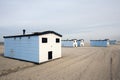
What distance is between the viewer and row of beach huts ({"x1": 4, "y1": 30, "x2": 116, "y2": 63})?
14.1 meters

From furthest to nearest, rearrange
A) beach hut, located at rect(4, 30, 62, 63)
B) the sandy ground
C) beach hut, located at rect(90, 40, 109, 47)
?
beach hut, located at rect(90, 40, 109, 47)
beach hut, located at rect(4, 30, 62, 63)
the sandy ground

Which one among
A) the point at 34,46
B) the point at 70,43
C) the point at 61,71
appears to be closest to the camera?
the point at 61,71

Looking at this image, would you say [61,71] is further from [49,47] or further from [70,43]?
[70,43]

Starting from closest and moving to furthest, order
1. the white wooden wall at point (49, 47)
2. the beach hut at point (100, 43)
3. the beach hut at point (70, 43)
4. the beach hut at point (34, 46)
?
the beach hut at point (34, 46) < the white wooden wall at point (49, 47) < the beach hut at point (70, 43) < the beach hut at point (100, 43)

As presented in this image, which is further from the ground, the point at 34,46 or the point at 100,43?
the point at 34,46

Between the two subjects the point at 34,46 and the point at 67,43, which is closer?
the point at 34,46

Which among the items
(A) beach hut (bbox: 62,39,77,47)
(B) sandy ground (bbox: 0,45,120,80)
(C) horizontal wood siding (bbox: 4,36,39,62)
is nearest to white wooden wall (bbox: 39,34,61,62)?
(C) horizontal wood siding (bbox: 4,36,39,62)

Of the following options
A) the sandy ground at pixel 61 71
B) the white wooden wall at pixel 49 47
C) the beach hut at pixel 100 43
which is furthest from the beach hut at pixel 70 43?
the sandy ground at pixel 61 71

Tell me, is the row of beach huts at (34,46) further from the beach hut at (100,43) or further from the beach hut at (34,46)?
the beach hut at (100,43)

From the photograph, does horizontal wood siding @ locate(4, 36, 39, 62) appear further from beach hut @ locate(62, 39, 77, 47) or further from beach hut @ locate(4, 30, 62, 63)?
beach hut @ locate(62, 39, 77, 47)

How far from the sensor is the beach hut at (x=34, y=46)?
556 inches

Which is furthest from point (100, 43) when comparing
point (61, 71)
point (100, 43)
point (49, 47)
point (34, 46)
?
point (61, 71)

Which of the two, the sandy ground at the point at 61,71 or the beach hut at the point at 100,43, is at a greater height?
the beach hut at the point at 100,43

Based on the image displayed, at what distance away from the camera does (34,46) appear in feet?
47.1
